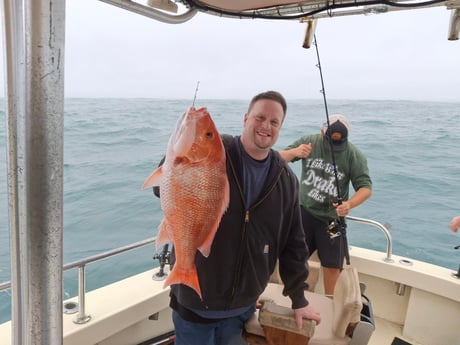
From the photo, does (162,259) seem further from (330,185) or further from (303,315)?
(330,185)

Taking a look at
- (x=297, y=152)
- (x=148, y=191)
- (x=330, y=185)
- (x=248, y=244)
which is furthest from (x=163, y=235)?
(x=148, y=191)

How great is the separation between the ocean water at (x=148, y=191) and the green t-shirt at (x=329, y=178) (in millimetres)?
1120

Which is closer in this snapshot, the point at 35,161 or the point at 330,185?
Result: the point at 35,161

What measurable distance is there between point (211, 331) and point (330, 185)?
1800 mm

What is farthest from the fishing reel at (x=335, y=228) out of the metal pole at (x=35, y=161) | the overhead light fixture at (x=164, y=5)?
the metal pole at (x=35, y=161)

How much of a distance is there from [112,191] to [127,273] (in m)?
3.38

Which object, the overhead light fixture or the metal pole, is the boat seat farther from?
the overhead light fixture

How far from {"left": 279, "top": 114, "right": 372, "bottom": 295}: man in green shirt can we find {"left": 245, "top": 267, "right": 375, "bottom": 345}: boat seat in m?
0.91

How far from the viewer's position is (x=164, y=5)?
53.1 inches

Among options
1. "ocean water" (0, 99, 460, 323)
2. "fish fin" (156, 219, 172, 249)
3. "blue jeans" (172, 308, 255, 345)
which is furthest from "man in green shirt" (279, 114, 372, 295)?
"fish fin" (156, 219, 172, 249)

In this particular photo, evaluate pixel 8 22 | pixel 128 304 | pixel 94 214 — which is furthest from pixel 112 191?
pixel 8 22

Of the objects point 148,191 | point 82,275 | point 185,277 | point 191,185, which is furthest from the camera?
point 148,191

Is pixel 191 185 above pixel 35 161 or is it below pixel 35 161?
below

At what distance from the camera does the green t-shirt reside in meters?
2.99
